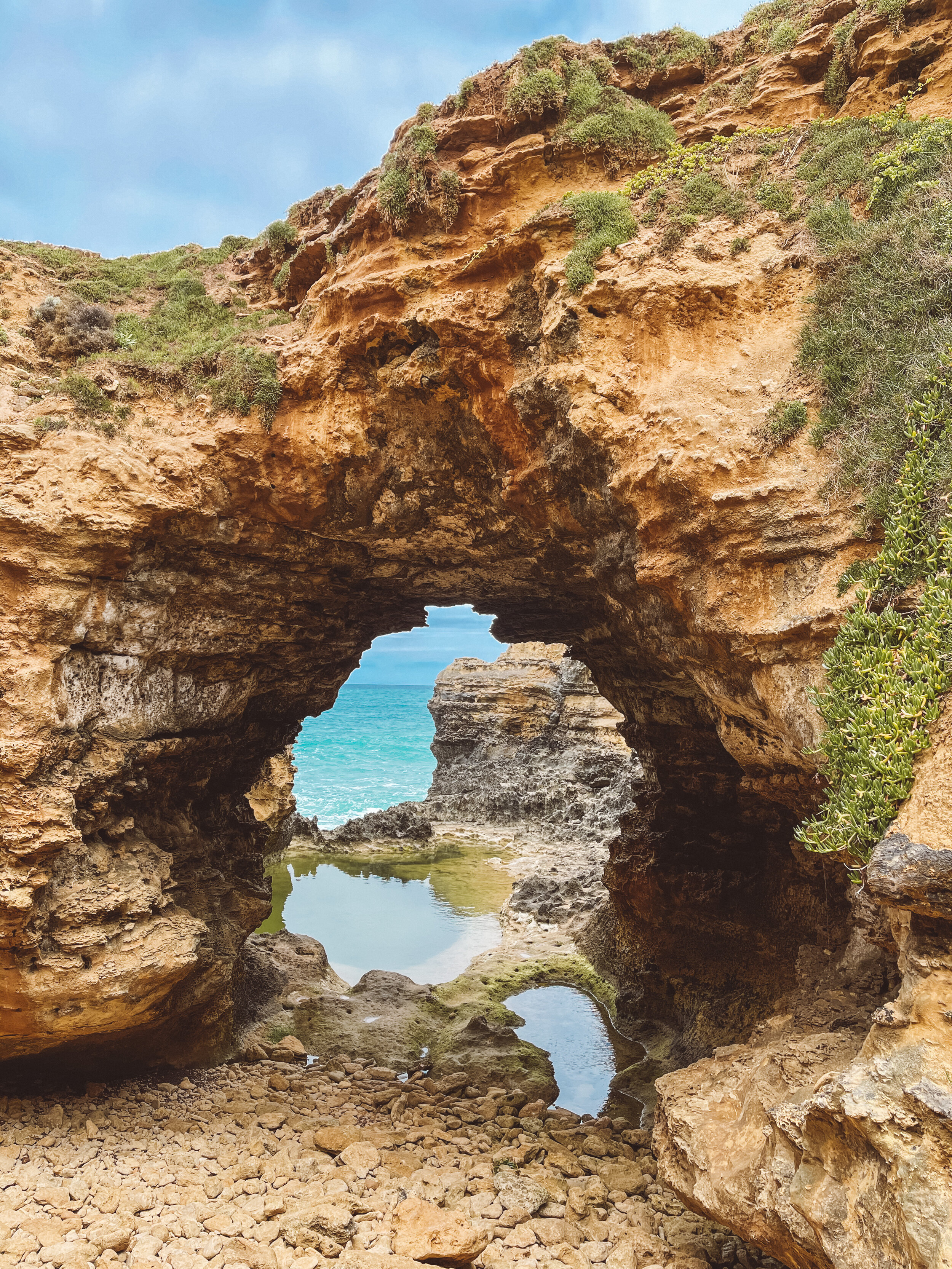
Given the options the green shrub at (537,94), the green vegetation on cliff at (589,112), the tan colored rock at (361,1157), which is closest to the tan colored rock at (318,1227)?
the tan colored rock at (361,1157)

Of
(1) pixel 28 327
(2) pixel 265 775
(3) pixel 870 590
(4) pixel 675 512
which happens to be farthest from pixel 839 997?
(2) pixel 265 775

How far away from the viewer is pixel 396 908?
18219 mm

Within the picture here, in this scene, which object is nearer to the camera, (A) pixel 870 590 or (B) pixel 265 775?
(A) pixel 870 590

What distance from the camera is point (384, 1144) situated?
7.27 meters

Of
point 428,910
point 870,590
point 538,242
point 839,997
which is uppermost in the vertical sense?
point 538,242

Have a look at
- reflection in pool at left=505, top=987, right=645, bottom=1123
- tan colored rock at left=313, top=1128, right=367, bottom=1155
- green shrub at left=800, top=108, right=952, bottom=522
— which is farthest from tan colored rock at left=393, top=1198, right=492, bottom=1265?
green shrub at left=800, top=108, right=952, bottom=522

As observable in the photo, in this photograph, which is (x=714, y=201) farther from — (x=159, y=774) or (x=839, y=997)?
(x=159, y=774)

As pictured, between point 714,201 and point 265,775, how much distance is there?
660 inches

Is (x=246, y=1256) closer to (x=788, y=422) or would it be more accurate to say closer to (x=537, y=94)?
(x=788, y=422)

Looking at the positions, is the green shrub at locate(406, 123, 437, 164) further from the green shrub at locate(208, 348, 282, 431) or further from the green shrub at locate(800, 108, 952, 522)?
the green shrub at locate(800, 108, 952, 522)

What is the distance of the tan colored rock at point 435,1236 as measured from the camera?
5.31 m

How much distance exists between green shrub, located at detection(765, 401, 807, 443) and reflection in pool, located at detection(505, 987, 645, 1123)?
8623 mm

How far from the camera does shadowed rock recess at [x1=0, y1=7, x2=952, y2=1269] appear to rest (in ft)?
15.0

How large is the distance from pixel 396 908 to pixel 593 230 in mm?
16394
